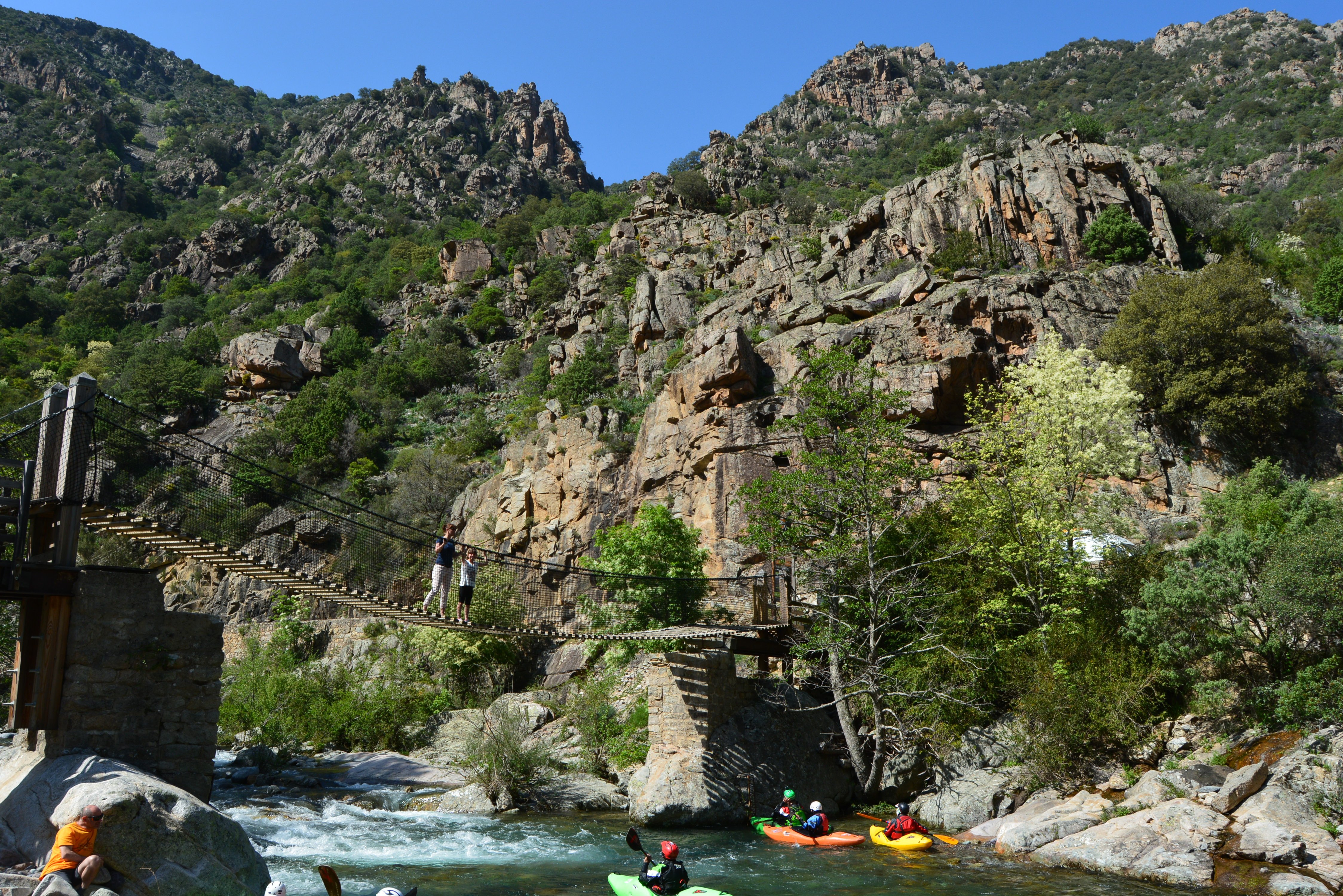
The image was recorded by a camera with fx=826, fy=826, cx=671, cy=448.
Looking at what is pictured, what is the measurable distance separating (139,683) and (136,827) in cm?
197

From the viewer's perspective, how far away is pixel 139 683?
875cm

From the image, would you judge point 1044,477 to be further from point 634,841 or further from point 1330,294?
point 1330,294

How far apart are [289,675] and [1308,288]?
37.3 meters

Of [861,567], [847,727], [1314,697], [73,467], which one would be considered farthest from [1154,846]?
[73,467]

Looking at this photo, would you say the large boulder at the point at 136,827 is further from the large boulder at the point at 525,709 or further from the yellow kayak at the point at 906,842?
the large boulder at the point at 525,709

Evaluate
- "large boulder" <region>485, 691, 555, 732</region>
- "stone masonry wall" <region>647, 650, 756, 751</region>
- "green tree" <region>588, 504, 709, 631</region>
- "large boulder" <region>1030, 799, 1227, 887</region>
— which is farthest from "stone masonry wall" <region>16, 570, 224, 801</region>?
"large boulder" <region>1030, 799, 1227, 887</region>

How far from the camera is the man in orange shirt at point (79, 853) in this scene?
650 centimetres

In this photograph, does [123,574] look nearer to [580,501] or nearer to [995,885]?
[995,885]

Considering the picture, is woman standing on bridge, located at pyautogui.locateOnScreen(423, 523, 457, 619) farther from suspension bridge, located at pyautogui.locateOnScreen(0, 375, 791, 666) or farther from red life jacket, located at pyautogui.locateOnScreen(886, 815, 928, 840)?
red life jacket, located at pyautogui.locateOnScreen(886, 815, 928, 840)

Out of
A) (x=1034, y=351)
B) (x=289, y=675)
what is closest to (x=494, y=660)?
(x=289, y=675)

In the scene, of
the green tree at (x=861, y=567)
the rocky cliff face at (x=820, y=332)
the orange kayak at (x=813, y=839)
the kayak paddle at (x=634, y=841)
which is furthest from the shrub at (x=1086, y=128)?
the kayak paddle at (x=634, y=841)

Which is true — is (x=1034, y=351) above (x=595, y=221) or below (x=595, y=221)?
below

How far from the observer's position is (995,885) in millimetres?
9867

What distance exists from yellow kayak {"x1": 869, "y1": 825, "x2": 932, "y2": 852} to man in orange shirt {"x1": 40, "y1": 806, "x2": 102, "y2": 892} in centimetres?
984
